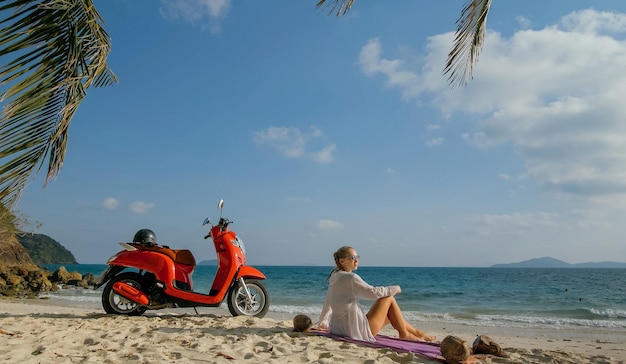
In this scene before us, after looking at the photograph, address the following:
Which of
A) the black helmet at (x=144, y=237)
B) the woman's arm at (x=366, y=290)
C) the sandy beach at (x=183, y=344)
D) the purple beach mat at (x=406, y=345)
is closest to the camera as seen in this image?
the sandy beach at (x=183, y=344)

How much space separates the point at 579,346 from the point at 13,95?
22.5 feet

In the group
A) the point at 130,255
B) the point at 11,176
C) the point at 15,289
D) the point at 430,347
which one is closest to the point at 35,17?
the point at 11,176

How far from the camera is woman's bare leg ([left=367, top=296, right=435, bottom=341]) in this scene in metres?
4.52

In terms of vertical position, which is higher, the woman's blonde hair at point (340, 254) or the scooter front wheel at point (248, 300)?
the woman's blonde hair at point (340, 254)

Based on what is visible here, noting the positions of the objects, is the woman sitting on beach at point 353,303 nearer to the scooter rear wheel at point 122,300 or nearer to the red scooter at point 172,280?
the red scooter at point 172,280

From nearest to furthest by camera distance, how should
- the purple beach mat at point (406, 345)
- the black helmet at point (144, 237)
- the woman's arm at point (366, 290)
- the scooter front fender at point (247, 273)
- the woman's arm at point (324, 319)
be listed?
the purple beach mat at point (406, 345)
the woman's arm at point (366, 290)
the woman's arm at point (324, 319)
the scooter front fender at point (247, 273)
the black helmet at point (144, 237)

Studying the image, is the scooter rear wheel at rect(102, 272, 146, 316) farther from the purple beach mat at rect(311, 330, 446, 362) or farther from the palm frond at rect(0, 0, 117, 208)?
the palm frond at rect(0, 0, 117, 208)

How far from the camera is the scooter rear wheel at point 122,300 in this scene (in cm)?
596

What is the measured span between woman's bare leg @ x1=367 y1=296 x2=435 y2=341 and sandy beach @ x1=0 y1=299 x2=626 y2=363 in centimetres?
34

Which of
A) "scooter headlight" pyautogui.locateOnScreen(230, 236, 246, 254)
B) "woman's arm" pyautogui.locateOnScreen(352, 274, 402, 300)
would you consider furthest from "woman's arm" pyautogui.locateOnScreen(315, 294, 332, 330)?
"scooter headlight" pyautogui.locateOnScreen(230, 236, 246, 254)

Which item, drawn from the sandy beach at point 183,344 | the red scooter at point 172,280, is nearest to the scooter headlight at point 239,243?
the red scooter at point 172,280

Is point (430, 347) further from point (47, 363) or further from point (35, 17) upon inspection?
point (35, 17)

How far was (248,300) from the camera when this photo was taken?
6.10 metres

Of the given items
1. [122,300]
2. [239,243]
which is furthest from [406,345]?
[122,300]
